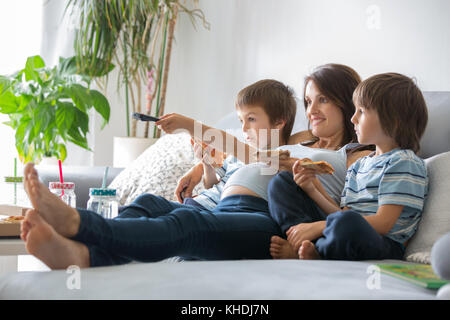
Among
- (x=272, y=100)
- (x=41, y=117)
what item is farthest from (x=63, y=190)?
(x=41, y=117)

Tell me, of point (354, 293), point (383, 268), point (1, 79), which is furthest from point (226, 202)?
point (1, 79)

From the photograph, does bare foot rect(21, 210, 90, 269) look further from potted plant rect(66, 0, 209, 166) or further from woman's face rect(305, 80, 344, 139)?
potted plant rect(66, 0, 209, 166)

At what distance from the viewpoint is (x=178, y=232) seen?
1.08 meters

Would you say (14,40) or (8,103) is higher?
(14,40)

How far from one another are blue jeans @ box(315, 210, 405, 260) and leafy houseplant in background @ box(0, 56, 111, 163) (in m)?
2.12

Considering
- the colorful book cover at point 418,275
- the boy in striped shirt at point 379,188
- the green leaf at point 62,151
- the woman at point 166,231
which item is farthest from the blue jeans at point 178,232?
the green leaf at point 62,151

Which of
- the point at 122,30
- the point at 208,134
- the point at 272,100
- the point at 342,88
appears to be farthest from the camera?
the point at 122,30

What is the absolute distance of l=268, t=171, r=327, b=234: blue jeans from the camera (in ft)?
4.06

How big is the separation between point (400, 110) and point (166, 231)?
2.01ft

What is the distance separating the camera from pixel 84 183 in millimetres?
2041

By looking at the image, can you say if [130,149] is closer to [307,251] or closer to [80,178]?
[80,178]

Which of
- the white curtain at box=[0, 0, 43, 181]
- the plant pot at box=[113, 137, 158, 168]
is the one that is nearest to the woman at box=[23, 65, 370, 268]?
the plant pot at box=[113, 137, 158, 168]

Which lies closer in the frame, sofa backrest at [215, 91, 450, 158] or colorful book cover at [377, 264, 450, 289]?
colorful book cover at [377, 264, 450, 289]
